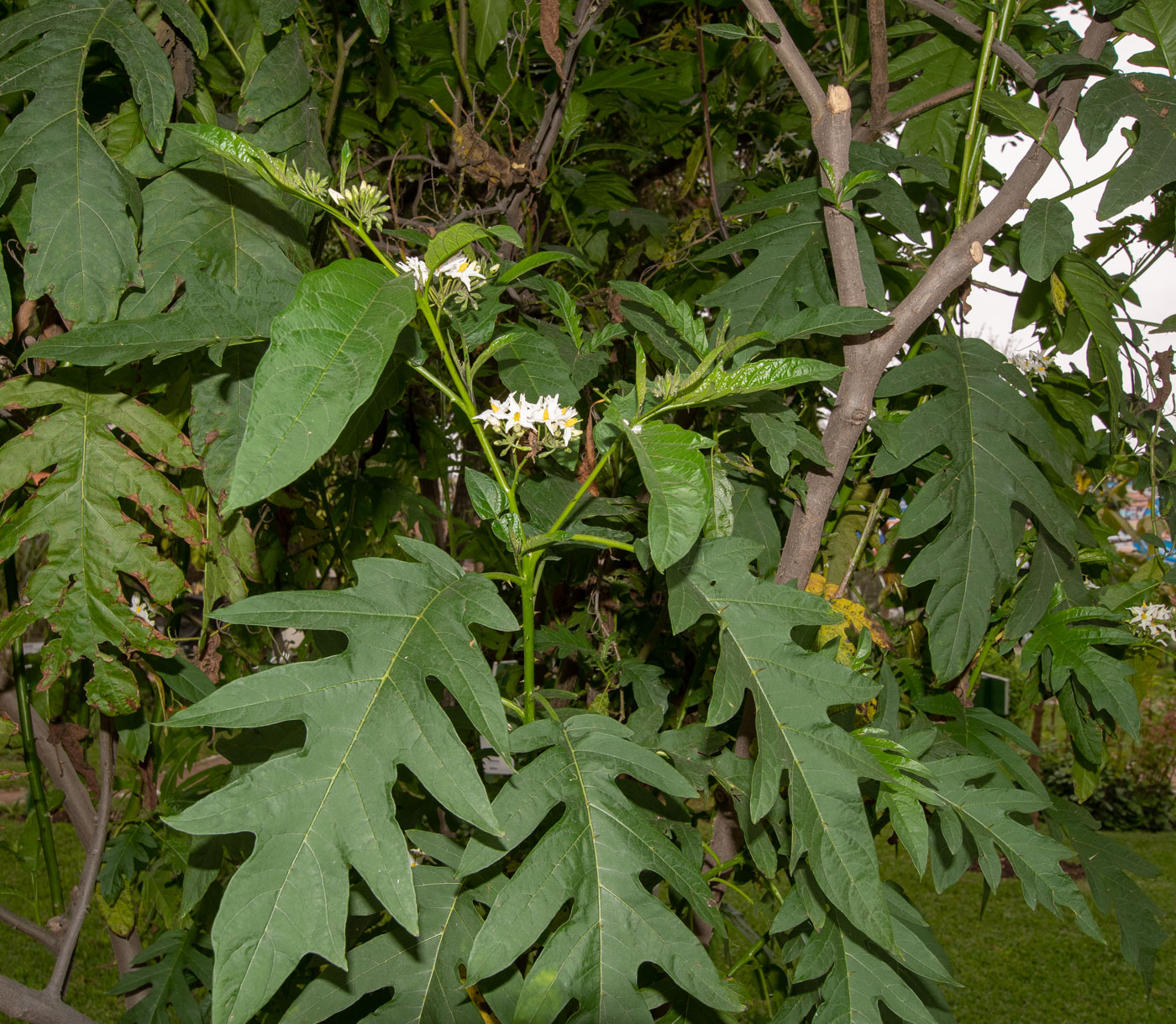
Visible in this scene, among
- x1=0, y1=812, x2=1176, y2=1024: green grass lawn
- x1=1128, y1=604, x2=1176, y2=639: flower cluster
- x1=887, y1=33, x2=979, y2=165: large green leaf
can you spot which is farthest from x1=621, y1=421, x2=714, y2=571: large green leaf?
x1=0, y1=812, x2=1176, y2=1024: green grass lawn

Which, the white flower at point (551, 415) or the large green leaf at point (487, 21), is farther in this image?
the large green leaf at point (487, 21)

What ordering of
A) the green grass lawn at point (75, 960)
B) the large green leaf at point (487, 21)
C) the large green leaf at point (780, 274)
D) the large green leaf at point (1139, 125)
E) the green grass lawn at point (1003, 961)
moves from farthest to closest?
the green grass lawn at point (1003, 961) → the green grass lawn at point (75, 960) → the large green leaf at point (487, 21) → the large green leaf at point (780, 274) → the large green leaf at point (1139, 125)

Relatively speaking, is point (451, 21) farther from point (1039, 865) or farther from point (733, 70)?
point (1039, 865)

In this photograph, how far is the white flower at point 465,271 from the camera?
0.85m

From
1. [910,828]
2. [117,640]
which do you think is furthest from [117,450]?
[910,828]

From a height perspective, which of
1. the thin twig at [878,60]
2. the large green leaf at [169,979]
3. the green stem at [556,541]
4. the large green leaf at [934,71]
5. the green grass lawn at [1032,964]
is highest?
the large green leaf at [934,71]

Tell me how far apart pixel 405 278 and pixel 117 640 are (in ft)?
2.08

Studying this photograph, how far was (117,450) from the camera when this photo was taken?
1.04m

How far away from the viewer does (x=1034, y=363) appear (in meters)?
1.50

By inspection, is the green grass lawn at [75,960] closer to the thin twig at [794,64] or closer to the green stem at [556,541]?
the green stem at [556,541]

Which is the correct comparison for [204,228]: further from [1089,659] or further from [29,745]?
[1089,659]

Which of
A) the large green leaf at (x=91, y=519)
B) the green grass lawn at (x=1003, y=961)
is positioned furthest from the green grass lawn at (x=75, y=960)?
the large green leaf at (x=91, y=519)

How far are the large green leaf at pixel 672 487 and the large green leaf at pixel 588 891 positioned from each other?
0.27 meters

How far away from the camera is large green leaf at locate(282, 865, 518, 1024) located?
2.52 feet
